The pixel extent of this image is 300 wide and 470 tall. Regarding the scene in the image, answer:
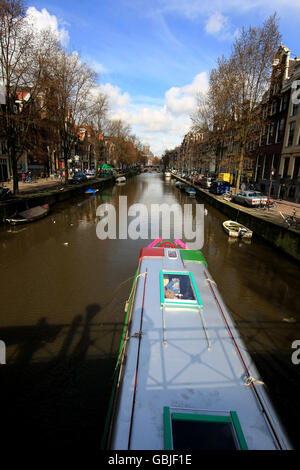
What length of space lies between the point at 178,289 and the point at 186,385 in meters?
3.43

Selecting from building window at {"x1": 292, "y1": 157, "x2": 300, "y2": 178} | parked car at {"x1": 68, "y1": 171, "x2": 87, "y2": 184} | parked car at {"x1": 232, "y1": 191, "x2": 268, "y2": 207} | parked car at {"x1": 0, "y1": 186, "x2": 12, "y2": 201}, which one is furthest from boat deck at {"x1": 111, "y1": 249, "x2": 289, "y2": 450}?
parked car at {"x1": 68, "y1": 171, "x2": 87, "y2": 184}

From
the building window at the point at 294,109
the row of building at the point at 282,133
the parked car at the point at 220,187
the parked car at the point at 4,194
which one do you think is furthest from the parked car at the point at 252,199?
the parked car at the point at 4,194

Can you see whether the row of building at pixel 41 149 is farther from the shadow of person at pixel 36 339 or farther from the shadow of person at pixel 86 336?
the shadow of person at pixel 36 339

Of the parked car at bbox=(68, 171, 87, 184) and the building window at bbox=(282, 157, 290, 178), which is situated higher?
the building window at bbox=(282, 157, 290, 178)

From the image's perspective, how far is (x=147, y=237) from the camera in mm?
20266

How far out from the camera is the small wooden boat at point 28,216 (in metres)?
22.0

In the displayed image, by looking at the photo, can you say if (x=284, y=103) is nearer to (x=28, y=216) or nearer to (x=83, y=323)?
(x=28, y=216)

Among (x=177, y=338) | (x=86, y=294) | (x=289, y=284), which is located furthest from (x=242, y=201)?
(x=177, y=338)

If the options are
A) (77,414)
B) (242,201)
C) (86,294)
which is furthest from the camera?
(242,201)

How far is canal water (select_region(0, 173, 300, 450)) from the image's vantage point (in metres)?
5.86

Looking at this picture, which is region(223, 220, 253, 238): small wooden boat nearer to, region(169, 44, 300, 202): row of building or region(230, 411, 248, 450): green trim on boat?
region(169, 44, 300, 202): row of building

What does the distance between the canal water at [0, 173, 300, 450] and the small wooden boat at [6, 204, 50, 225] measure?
10.3 ft
